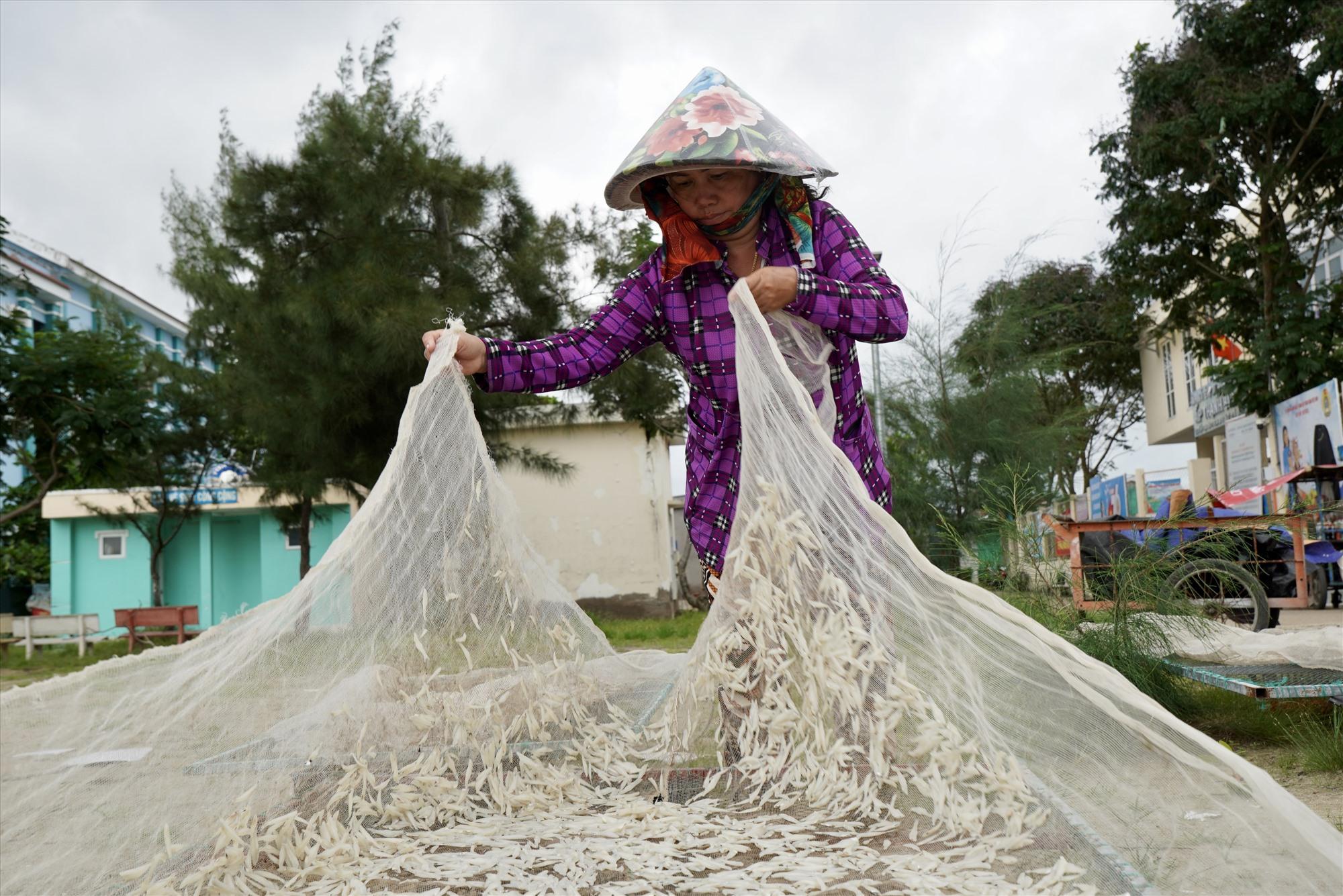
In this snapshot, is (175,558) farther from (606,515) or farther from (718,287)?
(718,287)

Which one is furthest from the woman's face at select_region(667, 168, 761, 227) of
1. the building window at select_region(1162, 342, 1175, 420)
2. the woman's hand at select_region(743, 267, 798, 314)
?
the building window at select_region(1162, 342, 1175, 420)

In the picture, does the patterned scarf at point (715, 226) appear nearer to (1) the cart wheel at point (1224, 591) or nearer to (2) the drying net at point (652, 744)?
(2) the drying net at point (652, 744)

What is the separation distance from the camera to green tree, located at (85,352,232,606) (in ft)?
38.3

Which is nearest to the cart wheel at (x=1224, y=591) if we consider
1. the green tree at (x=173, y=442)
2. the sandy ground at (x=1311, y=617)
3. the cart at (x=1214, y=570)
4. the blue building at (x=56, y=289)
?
the cart at (x=1214, y=570)

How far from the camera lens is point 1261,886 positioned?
123 cm

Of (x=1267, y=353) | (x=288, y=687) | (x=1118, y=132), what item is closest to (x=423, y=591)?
(x=288, y=687)

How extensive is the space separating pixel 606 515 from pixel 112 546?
9.53 meters

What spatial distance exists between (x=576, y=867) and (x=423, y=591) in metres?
0.69

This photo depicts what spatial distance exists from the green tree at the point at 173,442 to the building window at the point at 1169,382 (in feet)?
69.7

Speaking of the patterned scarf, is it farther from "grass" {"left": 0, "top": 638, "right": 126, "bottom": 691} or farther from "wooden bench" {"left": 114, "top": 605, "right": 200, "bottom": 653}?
"wooden bench" {"left": 114, "top": 605, "right": 200, "bottom": 653}

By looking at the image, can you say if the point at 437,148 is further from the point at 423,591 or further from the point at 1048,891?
the point at 1048,891

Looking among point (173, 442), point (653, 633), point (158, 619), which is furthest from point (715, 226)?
point (173, 442)

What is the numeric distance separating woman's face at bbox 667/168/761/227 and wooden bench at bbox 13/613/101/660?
1248cm

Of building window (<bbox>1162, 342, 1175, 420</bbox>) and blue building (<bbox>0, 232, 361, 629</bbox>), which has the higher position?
building window (<bbox>1162, 342, 1175, 420</bbox>)
